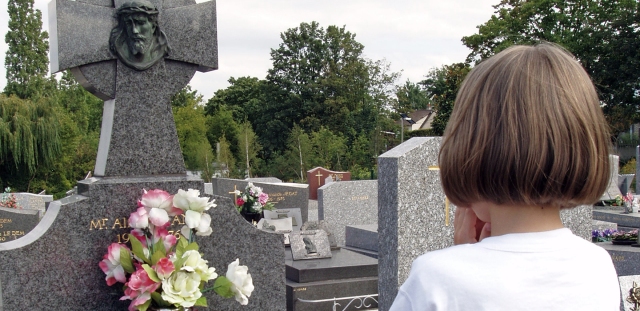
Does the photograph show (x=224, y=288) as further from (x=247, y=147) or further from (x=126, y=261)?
(x=247, y=147)

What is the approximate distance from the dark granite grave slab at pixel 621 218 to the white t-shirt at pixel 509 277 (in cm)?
1171

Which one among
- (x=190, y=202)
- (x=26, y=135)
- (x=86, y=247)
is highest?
(x=26, y=135)

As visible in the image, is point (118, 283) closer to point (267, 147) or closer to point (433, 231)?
point (433, 231)

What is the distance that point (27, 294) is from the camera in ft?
14.5

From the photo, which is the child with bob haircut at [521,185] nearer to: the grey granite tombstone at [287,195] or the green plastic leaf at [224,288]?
the green plastic leaf at [224,288]

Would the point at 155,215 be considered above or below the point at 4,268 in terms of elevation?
above

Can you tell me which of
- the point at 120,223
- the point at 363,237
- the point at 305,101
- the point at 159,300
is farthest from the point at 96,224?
the point at 305,101

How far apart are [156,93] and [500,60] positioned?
4.35 m

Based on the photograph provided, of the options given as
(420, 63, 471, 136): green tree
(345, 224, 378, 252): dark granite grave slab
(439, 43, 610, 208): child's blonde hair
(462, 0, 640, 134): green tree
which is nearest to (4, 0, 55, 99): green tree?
(420, 63, 471, 136): green tree

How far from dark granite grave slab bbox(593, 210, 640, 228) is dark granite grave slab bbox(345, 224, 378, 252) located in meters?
5.58

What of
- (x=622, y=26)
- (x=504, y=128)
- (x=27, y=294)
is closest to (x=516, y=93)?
(x=504, y=128)

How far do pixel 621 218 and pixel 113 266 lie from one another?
10481 millimetres

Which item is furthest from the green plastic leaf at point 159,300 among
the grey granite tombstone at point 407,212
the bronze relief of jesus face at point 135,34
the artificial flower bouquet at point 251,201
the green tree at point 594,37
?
the green tree at point 594,37

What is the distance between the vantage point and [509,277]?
1.00 m
